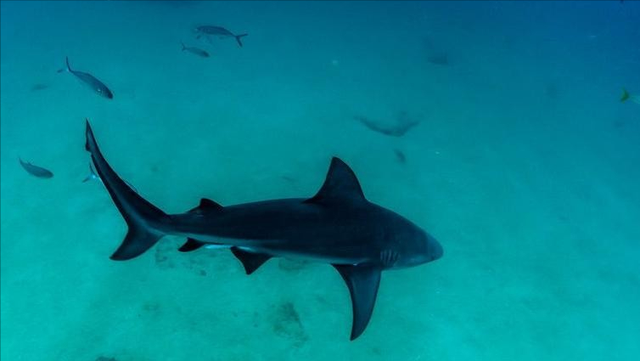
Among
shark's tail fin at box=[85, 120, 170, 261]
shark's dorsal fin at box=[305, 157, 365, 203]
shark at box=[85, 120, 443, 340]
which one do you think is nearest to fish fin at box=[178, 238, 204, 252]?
shark at box=[85, 120, 443, 340]

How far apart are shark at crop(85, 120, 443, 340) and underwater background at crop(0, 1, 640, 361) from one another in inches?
130

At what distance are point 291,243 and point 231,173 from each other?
6735 millimetres

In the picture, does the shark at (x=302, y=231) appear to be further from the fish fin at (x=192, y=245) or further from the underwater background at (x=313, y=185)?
the underwater background at (x=313, y=185)

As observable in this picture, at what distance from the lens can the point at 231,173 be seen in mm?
9562

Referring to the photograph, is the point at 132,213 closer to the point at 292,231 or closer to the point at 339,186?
the point at 292,231

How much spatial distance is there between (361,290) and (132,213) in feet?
6.09

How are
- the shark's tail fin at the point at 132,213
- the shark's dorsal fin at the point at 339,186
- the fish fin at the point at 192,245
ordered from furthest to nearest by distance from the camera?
the shark's dorsal fin at the point at 339,186 → the fish fin at the point at 192,245 → the shark's tail fin at the point at 132,213

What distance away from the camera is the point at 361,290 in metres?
3.33

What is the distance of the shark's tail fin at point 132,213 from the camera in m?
2.97

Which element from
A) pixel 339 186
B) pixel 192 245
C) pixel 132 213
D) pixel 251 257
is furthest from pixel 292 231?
pixel 132 213

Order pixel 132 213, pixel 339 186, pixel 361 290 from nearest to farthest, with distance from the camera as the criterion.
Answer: pixel 132 213 < pixel 361 290 < pixel 339 186

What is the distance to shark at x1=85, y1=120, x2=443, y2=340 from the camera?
299cm

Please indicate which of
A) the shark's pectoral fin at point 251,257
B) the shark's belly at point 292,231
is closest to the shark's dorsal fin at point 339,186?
the shark's belly at point 292,231

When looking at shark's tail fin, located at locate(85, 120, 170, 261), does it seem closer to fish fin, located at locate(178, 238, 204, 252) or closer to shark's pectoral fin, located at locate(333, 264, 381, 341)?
fish fin, located at locate(178, 238, 204, 252)
